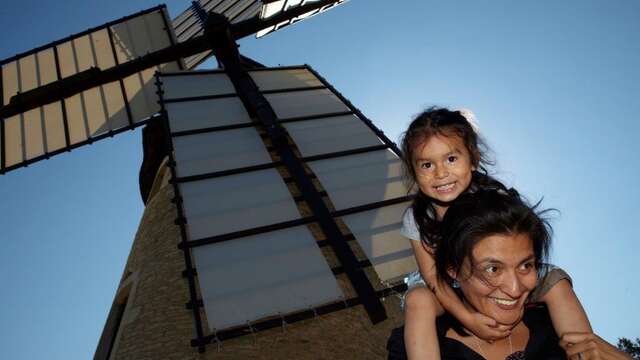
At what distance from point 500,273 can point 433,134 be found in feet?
3.90

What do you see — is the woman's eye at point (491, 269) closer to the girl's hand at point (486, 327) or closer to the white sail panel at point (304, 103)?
the girl's hand at point (486, 327)

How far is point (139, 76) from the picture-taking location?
916cm

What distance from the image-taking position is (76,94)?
8.60m

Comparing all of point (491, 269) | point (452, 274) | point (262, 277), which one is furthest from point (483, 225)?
point (262, 277)

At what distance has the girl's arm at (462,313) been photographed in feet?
6.58

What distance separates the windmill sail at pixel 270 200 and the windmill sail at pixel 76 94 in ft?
5.42

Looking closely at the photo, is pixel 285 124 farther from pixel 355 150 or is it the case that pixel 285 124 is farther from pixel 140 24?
pixel 140 24

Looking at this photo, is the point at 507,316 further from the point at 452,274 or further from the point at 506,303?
the point at 452,274

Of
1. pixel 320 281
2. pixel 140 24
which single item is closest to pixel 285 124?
pixel 320 281

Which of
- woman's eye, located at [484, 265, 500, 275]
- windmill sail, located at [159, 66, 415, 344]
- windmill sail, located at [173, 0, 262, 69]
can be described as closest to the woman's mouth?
woman's eye, located at [484, 265, 500, 275]

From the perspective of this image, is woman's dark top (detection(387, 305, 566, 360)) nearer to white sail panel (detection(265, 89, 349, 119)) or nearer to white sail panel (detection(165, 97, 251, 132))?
white sail panel (detection(165, 97, 251, 132))

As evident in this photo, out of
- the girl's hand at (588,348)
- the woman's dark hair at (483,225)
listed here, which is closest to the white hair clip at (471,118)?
the woman's dark hair at (483,225)

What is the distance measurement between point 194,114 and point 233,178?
1852 millimetres

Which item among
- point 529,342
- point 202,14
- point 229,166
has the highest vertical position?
point 202,14
